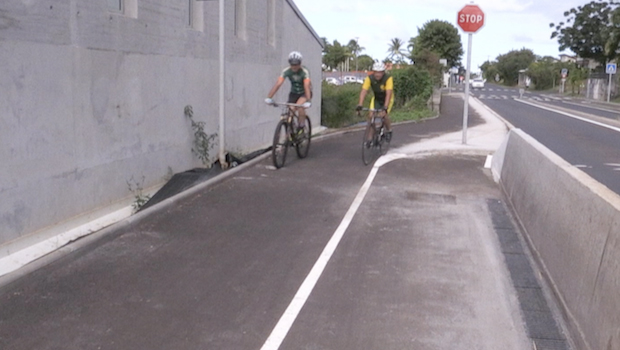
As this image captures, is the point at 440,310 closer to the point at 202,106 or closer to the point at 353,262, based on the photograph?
the point at 353,262

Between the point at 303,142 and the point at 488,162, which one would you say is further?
the point at 488,162

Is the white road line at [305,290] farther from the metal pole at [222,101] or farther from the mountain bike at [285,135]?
the metal pole at [222,101]

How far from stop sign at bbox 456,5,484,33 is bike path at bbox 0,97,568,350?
21.2ft

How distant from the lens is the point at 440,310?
5418 millimetres

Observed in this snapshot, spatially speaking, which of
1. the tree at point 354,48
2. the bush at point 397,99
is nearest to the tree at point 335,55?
the tree at point 354,48

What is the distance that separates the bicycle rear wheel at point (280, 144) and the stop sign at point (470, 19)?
5.69 meters

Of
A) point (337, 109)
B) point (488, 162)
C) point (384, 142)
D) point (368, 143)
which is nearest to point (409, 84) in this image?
point (337, 109)

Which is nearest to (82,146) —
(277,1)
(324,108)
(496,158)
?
(496,158)

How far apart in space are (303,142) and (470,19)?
5.25 meters

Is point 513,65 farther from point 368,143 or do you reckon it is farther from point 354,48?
point 368,143

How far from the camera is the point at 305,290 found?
18.9ft

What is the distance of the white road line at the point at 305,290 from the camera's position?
189 inches

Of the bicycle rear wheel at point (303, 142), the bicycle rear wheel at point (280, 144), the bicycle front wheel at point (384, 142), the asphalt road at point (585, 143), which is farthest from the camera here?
the asphalt road at point (585, 143)

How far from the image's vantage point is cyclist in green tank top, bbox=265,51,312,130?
11.6 meters
